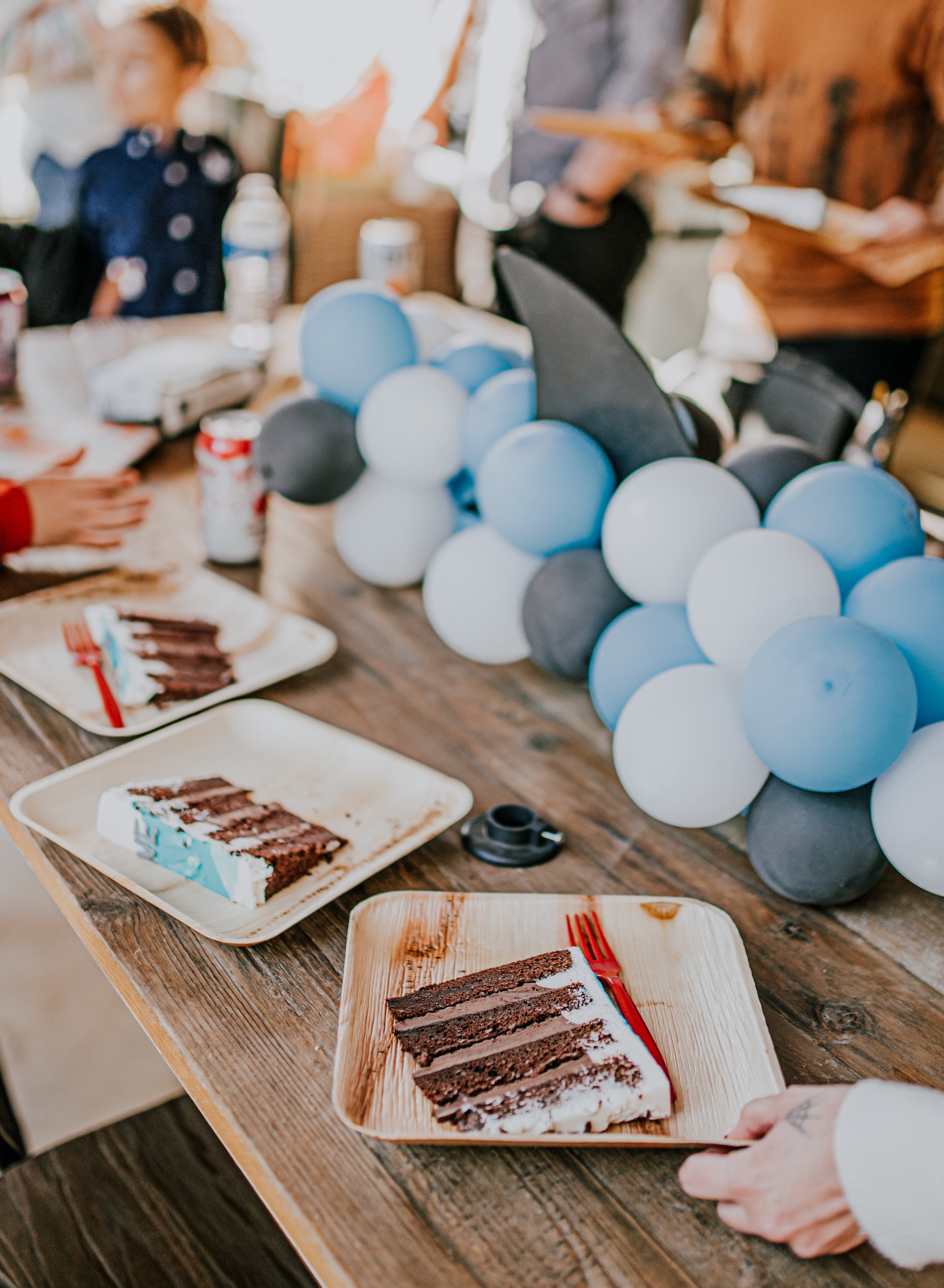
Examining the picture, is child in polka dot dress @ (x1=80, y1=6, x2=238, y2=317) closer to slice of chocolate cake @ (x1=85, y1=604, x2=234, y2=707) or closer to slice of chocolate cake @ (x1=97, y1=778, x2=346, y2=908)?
slice of chocolate cake @ (x1=85, y1=604, x2=234, y2=707)

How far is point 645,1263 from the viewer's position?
60 cm

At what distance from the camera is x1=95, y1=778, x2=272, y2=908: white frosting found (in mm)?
821

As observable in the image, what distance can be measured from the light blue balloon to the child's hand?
538 mm

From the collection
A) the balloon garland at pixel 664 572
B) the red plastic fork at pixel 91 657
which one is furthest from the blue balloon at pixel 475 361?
the red plastic fork at pixel 91 657

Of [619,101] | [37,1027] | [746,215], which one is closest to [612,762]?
[37,1027]

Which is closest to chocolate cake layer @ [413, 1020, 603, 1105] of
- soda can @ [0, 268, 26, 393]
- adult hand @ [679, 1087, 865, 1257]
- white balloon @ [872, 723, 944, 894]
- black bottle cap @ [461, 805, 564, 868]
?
adult hand @ [679, 1087, 865, 1257]

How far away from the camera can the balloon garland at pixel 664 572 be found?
837 millimetres

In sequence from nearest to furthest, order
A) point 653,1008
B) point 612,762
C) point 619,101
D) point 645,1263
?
1. point 645,1263
2. point 653,1008
3. point 612,762
4. point 619,101

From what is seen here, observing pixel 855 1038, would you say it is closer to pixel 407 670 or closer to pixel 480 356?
pixel 407 670

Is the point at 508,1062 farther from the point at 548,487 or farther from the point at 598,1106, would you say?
the point at 548,487

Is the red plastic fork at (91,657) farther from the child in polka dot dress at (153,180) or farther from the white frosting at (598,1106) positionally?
the child in polka dot dress at (153,180)

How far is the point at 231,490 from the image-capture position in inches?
53.8

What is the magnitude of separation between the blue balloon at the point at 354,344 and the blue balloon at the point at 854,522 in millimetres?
619

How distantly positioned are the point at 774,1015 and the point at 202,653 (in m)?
0.75
